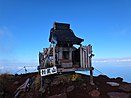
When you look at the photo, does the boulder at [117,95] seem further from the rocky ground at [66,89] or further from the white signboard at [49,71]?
the white signboard at [49,71]

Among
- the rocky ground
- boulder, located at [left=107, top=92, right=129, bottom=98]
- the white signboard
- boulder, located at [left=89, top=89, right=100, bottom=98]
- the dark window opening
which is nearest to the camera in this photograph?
boulder, located at [left=107, top=92, right=129, bottom=98]

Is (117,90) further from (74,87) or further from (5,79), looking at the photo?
(5,79)

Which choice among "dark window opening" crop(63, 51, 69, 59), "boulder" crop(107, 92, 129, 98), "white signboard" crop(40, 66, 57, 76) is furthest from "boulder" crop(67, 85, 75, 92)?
"dark window opening" crop(63, 51, 69, 59)

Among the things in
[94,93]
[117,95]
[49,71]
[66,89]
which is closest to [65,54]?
[49,71]

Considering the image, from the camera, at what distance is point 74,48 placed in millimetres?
15734

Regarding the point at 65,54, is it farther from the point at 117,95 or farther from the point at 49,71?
the point at 117,95

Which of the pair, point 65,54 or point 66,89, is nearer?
point 66,89

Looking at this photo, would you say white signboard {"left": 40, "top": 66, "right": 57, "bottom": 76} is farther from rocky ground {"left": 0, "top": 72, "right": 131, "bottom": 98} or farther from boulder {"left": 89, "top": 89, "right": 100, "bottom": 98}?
boulder {"left": 89, "top": 89, "right": 100, "bottom": 98}

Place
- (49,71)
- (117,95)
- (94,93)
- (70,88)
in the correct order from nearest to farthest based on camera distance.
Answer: (117,95), (94,93), (70,88), (49,71)

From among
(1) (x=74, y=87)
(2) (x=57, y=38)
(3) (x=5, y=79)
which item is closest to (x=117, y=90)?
(1) (x=74, y=87)

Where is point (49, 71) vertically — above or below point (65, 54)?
below

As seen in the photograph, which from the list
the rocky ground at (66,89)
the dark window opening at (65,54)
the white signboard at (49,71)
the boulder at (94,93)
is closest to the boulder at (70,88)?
the rocky ground at (66,89)

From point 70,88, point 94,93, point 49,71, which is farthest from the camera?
point 49,71

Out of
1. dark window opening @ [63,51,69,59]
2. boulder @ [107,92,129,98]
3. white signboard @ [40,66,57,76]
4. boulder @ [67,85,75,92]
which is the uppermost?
dark window opening @ [63,51,69,59]
